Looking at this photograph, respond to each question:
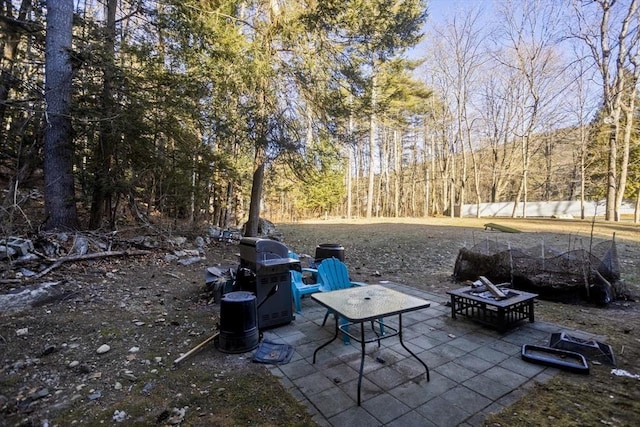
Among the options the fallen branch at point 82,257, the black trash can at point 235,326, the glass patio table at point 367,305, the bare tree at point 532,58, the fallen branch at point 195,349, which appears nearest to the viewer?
the glass patio table at point 367,305

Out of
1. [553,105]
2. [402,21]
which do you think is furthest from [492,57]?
[402,21]

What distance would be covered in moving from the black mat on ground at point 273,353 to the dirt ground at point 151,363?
4.8 inches

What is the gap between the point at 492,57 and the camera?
17.1 m

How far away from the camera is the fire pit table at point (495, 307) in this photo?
319cm

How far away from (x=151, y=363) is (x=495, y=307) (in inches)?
141

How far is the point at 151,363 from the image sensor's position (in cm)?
263

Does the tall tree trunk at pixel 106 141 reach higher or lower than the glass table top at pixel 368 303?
higher

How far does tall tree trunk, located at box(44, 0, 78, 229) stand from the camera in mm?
5640

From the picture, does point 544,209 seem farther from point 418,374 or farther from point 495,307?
point 418,374

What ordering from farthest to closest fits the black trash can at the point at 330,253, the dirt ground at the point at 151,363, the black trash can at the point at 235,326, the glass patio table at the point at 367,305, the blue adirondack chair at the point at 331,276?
1. the black trash can at the point at 330,253
2. the blue adirondack chair at the point at 331,276
3. the black trash can at the point at 235,326
4. the glass patio table at the point at 367,305
5. the dirt ground at the point at 151,363

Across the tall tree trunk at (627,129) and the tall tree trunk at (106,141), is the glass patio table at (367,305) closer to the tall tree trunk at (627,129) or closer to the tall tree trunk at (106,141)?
the tall tree trunk at (106,141)

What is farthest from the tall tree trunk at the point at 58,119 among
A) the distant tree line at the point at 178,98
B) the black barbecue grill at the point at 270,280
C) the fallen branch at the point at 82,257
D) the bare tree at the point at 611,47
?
the bare tree at the point at 611,47

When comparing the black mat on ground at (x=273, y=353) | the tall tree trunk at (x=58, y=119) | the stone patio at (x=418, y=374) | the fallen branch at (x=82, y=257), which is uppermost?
the tall tree trunk at (x=58, y=119)

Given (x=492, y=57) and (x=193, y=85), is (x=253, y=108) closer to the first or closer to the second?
(x=193, y=85)
